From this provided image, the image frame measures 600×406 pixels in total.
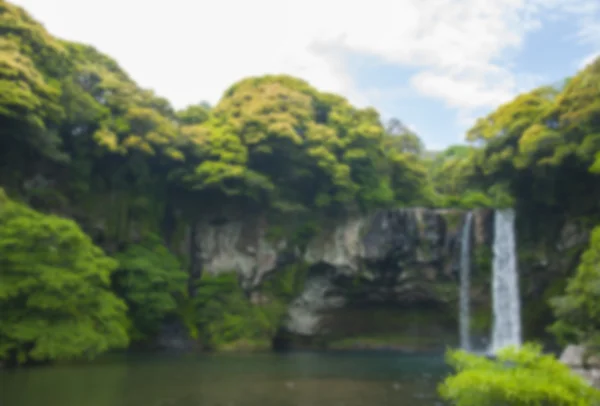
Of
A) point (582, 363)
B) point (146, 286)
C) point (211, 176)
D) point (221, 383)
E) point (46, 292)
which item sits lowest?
point (221, 383)

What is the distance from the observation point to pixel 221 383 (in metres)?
13.6

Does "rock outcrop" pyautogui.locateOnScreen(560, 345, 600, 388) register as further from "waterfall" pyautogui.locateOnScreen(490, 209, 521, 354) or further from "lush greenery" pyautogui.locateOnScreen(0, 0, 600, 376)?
"waterfall" pyautogui.locateOnScreen(490, 209, 521, 354)

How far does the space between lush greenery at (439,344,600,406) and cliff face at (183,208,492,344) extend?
2087cm

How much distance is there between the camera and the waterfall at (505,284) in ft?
79.3

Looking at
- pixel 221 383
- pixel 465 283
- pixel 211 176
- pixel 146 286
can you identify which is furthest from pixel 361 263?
pixel 221 383

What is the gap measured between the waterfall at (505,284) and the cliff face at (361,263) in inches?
24.2

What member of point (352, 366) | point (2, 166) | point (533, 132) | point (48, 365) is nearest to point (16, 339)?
point (48, 365)

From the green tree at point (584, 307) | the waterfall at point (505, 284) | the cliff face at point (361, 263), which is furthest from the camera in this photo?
the cliff face at point (361, 263)

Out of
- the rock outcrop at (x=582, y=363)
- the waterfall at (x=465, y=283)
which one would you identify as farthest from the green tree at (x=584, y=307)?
the waterfall at (x=465, y=283)

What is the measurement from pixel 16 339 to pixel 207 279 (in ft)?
38.7

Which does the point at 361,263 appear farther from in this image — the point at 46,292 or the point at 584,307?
the point at 46,292

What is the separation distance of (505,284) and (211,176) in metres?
14.9

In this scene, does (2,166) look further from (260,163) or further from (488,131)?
(488,131)

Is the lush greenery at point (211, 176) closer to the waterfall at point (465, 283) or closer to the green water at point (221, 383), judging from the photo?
the green water at point (221, 383)
